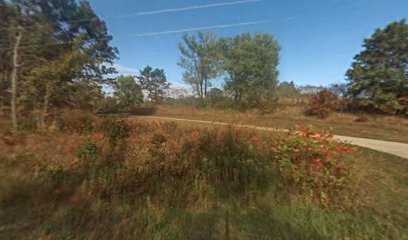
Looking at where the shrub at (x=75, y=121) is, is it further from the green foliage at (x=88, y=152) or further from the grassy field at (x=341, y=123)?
the grassy field at (x=341, y=123)

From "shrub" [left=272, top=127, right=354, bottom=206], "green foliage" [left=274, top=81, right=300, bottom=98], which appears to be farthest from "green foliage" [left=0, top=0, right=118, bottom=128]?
"green foliage" [left=274, top=81, right=300, bottom=98]

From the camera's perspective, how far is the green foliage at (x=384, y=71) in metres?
17.2

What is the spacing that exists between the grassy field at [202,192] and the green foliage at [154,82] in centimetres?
4499

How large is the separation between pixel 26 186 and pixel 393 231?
5.64 m

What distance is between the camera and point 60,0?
2245 centimetres

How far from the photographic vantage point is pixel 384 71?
57.4 ft

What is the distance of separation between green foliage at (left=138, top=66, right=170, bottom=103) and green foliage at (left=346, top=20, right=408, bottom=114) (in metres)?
37.4

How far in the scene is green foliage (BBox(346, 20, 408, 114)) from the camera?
56.3 ft

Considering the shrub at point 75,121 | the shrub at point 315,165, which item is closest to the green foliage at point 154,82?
the shrub at point 75,121

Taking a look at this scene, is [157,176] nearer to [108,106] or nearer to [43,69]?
[43,69]

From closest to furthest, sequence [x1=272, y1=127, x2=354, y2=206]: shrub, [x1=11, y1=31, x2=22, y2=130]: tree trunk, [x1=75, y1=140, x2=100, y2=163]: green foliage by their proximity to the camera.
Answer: [x1=272, y1=127, x2=354, y2=206]: shrub → [x1=75, y1=140, x2=100, y2=163]: green foliage → [x1=11, y1=31, x2=22, y2=130]: tree trunk

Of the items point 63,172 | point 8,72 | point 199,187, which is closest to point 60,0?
point 8,72

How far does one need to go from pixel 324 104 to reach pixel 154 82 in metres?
42.9

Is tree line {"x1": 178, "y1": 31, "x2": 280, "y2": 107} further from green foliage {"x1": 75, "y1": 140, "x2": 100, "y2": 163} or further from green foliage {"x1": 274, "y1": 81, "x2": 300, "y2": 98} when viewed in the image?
green foliage {"x1": 75, "y1": 140, "x2": 100, "y2": 163}
